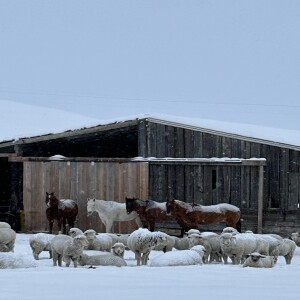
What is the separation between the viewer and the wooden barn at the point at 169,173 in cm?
2423

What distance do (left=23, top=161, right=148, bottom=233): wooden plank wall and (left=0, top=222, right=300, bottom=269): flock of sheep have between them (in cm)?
589

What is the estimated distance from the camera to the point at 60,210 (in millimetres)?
25219

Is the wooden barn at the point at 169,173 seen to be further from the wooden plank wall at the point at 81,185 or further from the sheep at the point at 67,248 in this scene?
the sheep at the point at 67,248

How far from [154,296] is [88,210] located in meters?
15.5

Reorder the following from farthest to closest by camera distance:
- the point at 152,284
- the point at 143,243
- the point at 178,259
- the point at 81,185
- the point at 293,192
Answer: the point at 81,185, the point at 293,192, the point at 143,243, the point at 178,259, the point at 152,284

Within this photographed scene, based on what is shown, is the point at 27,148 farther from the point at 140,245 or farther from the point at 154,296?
the point at 154,296

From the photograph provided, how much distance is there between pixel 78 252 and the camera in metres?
16.2

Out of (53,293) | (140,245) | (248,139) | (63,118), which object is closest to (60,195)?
(248,139)

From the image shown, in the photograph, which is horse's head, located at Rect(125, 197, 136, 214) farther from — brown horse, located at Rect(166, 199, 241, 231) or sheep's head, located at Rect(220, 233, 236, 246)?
sheep's head, located at Rect(220, 233, 236, 246)

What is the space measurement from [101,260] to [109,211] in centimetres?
882

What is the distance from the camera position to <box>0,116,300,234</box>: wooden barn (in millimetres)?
24234

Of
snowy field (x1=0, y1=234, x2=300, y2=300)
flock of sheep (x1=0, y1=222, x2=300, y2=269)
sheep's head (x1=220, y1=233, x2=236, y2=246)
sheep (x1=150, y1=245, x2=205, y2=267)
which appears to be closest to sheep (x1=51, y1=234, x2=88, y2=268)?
flock of sheep (x1=0, y1=222, x2=300, y2=269)

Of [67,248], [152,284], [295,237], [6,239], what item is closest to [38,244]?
[6,239]

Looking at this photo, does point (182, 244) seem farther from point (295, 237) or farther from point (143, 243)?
point (295, 237)
